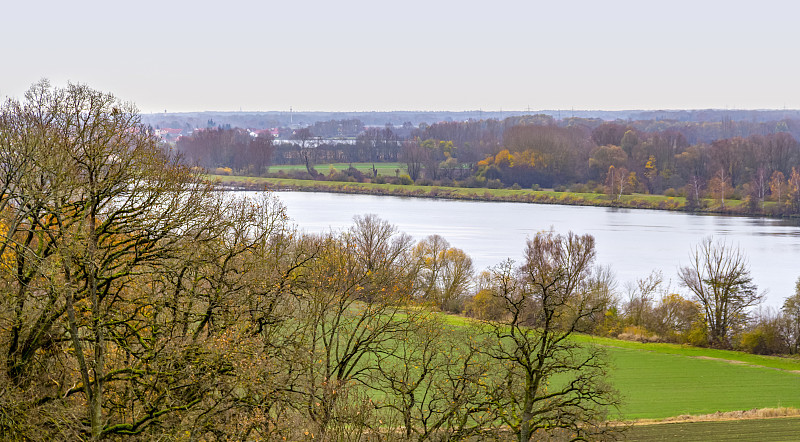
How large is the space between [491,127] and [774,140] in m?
40.4

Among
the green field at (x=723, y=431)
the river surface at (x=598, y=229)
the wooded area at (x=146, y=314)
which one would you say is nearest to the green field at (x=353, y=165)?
the river surface at (x=598, y=229)

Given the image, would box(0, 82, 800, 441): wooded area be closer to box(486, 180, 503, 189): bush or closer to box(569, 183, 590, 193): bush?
box(569, 183, 590, 193): bush

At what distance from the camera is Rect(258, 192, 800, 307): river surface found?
35969 mm

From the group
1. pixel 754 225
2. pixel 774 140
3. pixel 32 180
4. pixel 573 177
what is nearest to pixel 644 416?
pixel 32 180

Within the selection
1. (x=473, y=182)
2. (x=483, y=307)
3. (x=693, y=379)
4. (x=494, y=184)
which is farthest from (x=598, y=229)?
(x=693, y=379)

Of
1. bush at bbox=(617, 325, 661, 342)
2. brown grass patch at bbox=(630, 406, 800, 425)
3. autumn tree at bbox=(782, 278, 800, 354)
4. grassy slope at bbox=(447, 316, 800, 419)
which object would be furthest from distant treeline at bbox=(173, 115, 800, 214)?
brown grass patch at bbox=(630, 406, 800, 425)

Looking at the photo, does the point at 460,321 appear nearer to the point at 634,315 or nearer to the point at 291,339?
the point at 634,315

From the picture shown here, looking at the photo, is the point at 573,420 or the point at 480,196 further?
the point at 480,196

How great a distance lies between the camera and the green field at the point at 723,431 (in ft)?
49.7

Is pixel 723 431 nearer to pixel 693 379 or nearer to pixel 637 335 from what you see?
pixel 693 379

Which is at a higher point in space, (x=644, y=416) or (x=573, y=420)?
(x=573, y=420)

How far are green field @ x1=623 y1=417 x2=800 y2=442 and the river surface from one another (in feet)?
46.2

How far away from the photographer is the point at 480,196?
6950 centimetres

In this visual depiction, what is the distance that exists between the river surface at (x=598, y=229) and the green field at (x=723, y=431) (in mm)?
14092
